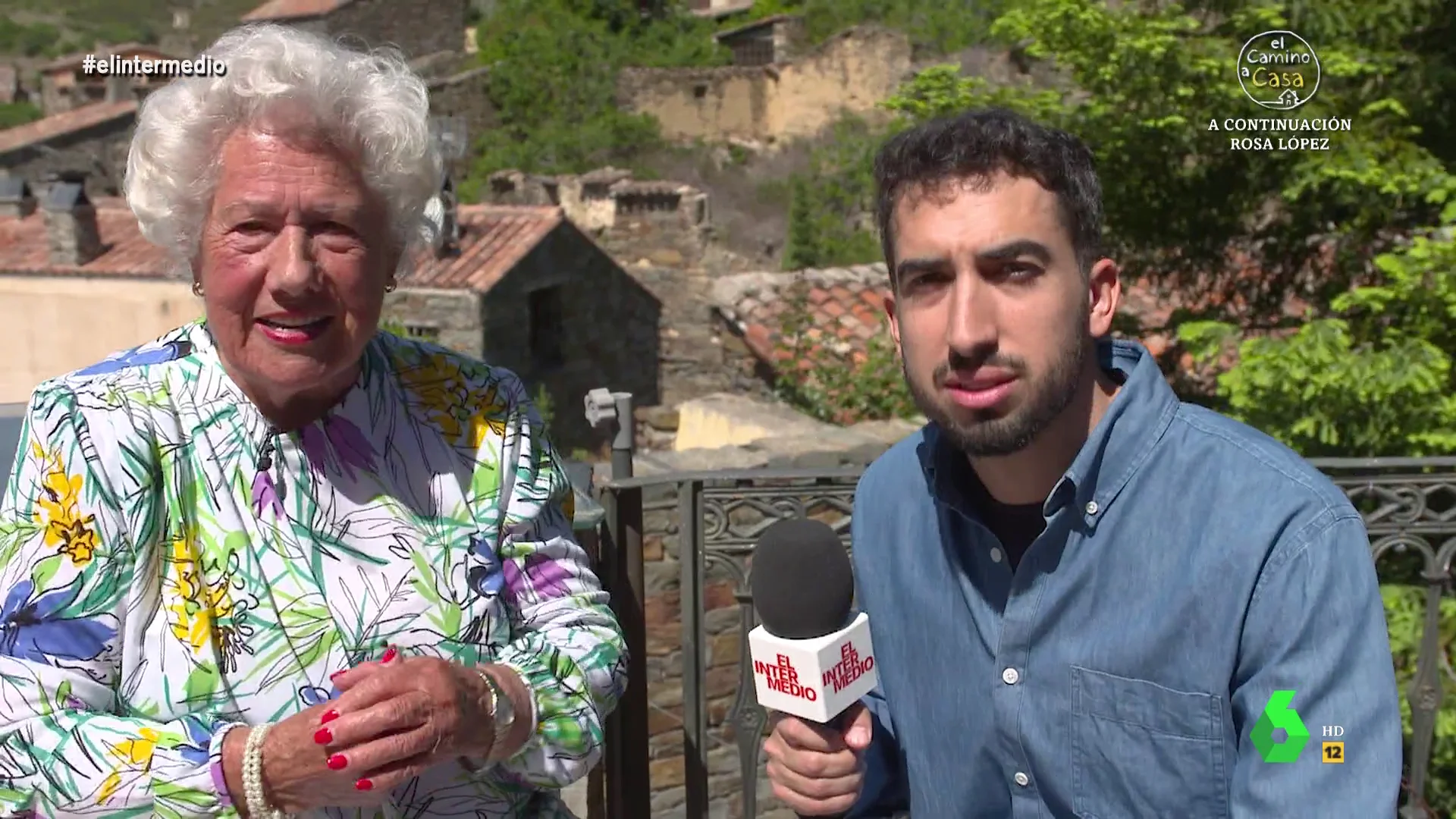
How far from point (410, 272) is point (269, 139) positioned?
0.34 metres

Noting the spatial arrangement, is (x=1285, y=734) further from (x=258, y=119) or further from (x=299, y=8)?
(x=299, y=8)

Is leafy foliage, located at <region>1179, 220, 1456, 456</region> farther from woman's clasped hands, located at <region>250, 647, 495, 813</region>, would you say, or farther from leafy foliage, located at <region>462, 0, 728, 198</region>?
leafy foliage, located at <region>462, 0, 728, 198</region>

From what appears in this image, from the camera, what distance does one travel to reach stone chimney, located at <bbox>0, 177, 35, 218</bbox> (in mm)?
13078

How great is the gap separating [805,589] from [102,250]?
11967 mm

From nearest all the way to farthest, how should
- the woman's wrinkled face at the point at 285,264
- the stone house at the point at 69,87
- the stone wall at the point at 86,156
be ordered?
the woman's wrinkled face at the point at 285,264, the stone wall at the point at 86,156, the stone house at the point at 69,87

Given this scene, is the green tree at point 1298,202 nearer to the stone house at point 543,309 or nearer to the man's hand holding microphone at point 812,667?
the man's hand holding microphone at point 812,667

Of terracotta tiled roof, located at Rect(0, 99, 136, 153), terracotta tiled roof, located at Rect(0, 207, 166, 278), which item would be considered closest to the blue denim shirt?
terracotta tiled roof, located at Rect(0, 207, 166, 278)

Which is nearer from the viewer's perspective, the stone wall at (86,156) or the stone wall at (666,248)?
the stone wall at (666,248)

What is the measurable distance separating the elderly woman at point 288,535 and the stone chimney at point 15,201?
13.1m

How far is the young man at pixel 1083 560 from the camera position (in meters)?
1.49

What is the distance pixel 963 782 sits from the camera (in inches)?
72.5

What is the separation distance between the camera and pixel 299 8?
26188 millimetres

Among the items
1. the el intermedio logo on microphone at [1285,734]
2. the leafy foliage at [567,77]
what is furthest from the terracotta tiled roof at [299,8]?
the el intermedio logo on microphone at [1285,734]

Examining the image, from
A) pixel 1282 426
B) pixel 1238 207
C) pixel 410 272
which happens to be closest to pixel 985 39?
pixel 1238 207
